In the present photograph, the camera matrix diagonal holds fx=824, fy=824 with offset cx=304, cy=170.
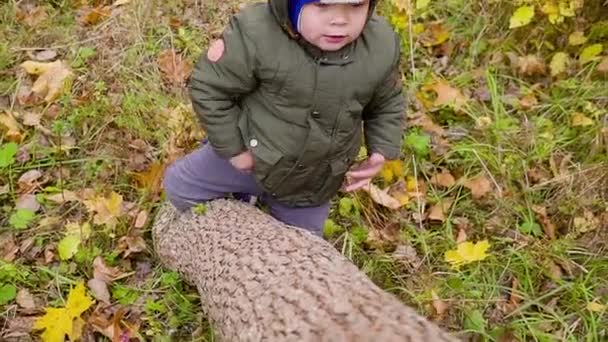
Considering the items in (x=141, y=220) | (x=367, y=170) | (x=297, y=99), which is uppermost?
(x=297, y=99)

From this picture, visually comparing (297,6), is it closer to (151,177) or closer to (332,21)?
(332,21)

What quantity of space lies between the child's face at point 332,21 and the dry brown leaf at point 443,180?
147cm

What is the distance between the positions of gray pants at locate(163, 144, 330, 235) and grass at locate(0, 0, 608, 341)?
0.99ft

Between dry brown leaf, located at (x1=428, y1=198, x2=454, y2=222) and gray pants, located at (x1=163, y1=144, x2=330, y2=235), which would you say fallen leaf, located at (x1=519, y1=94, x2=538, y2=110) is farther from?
gray pants, located at (x1=163, y1=144, x2=330, y2=235)

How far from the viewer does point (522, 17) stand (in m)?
4.57

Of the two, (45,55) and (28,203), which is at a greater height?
(45,55)

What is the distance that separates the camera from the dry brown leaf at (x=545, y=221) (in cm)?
377

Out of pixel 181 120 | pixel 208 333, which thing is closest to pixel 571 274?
pixel 208 333

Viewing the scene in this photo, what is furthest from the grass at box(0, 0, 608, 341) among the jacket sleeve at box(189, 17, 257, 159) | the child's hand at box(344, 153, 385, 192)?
the jacket sleeve at box(189, 17, 257, 159)

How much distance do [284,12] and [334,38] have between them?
185 mm

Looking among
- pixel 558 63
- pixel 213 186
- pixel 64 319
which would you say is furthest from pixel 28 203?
pixel 558 63

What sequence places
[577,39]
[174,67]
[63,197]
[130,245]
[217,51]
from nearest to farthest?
1. [217,51]
2. [130,245]
3. [63,197]
4. [174,67]
5. [577,39]

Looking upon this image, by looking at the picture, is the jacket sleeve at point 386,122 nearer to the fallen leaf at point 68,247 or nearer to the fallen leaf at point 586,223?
the fallen leaf at point 586,223

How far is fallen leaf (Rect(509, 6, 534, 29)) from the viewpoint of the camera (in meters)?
4.56
